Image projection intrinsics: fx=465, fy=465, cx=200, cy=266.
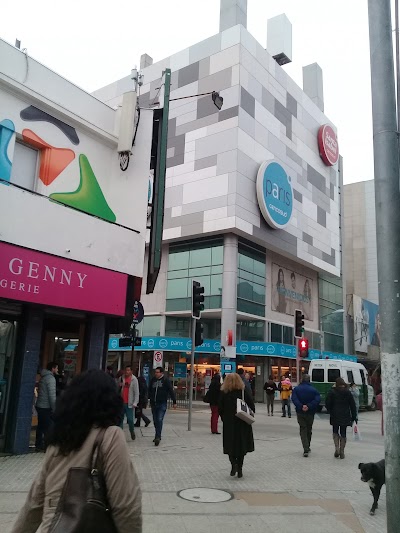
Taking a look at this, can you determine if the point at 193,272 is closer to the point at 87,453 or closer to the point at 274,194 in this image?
the point at 274,194

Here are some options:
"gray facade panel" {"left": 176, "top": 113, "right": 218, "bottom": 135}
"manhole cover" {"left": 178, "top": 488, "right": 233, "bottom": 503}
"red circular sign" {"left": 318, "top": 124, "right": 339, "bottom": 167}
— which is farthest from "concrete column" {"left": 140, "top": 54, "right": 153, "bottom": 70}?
"manhole cover" {"left": 178, "top": 488, "right": 233, "bottom": 503}

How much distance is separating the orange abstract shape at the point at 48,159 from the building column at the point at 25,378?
2998 mm

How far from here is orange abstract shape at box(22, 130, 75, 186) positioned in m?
10.3

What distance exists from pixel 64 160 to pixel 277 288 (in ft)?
93.3

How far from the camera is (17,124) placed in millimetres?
9898

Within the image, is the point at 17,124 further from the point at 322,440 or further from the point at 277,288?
the point at 277,288

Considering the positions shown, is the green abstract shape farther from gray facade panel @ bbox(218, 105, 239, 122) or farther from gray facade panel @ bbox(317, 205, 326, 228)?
gray facade panel @ bbox(317, 205, 326, 228)

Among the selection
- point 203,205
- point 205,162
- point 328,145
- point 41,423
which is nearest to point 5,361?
point 41,423

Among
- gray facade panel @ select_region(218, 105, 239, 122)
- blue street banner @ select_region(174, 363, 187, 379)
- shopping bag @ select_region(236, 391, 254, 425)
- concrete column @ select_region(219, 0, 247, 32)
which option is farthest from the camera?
concrete column @ select_region(219, 0, 247, 32)

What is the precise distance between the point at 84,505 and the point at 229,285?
3005cm

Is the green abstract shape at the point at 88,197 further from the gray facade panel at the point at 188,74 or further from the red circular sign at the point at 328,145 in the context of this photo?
the red circular sign at the point at 328,145

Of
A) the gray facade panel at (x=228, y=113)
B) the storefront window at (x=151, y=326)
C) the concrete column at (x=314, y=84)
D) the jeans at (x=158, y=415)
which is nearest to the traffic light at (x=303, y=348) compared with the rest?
the jeans at (x=158, y=415)

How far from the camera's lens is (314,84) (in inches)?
1875

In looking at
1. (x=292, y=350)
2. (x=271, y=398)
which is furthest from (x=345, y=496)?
(x=292, y=350)
